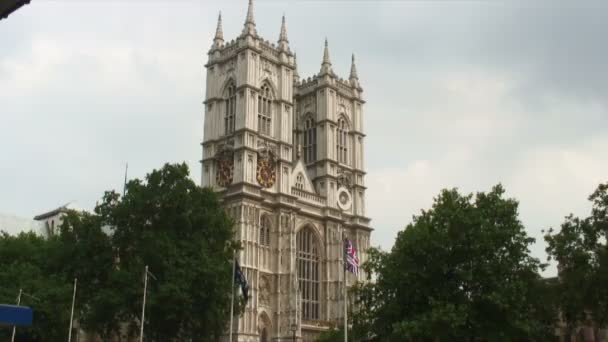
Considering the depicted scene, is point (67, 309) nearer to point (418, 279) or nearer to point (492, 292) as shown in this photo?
point (418, 279)

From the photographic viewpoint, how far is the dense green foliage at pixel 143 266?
1938 inches

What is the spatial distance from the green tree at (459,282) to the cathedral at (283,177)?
26.2 m

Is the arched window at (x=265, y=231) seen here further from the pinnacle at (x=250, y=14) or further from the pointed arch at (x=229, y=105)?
the pinnacle at (x=250, y=14)

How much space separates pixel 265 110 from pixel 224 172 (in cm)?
882

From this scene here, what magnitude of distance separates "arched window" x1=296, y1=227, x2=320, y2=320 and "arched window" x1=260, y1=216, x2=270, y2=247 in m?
4.31

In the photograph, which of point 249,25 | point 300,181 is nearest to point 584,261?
point 300,181

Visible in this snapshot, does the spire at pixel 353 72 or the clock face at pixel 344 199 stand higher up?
→ the spire at pixel 353 72

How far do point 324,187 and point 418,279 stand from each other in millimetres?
39571

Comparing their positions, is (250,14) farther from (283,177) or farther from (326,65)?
(283,177)

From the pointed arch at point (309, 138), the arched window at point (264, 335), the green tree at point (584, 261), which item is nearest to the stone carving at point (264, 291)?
the arched window at point (264, 335)

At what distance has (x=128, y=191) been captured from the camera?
5388cm

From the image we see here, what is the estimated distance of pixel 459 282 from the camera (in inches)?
1751

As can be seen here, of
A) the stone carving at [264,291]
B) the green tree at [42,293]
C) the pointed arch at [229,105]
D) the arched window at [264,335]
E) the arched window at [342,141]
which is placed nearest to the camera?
the green tree at [42,293]

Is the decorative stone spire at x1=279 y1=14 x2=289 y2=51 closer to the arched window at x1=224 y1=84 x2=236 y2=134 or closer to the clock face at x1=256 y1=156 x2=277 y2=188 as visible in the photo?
the arched window at x1=224 y1=84 x2=236 y2=134
